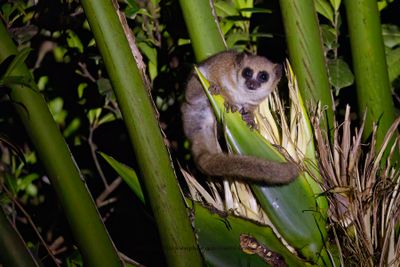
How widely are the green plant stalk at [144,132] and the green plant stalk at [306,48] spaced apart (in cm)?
58

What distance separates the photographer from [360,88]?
5.96 ft

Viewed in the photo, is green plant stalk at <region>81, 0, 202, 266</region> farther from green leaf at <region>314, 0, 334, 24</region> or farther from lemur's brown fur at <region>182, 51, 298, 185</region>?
green leaf at <region>314, 0, 334, 24</region>

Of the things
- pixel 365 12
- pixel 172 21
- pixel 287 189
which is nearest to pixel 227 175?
pixel 287 189

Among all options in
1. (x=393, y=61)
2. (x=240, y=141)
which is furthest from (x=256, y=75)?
(x=240, y=141)

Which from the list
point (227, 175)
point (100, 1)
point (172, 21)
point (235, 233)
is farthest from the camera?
point (172, 21)

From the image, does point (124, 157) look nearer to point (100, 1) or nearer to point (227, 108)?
point (227, 108)

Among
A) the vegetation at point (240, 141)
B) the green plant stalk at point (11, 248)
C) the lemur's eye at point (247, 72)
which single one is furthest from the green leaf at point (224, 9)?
the green plant stalk at point (11, 248)

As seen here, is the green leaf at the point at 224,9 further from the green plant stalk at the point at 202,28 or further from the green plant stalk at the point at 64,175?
the green plant stalk at the point at 64,175

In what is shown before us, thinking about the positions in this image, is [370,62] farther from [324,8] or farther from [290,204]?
[290,204]

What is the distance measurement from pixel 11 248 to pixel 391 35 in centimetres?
159

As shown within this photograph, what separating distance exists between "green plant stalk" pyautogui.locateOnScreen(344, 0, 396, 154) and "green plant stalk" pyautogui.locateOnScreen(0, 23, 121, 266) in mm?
911

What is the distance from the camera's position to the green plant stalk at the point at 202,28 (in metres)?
1.71

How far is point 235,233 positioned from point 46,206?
182cm

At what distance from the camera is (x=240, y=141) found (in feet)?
4.89
